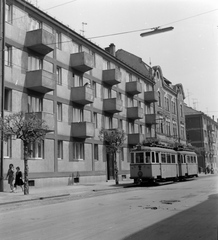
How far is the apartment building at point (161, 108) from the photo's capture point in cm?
4659

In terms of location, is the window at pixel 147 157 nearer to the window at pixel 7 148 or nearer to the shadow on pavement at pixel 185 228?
the window at pixel 7 148

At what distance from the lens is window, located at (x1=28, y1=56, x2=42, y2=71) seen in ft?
82.2

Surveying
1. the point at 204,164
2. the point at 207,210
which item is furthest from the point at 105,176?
the point at 204,164

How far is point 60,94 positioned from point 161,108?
26.2 m

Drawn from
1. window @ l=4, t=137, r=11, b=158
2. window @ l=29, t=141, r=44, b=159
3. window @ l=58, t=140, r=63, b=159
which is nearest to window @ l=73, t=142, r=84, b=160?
window @ l=58, t=140, r=63, b=159

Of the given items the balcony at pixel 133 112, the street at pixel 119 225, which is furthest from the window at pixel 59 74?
the street at pixel 119 225

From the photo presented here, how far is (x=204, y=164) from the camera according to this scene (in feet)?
232

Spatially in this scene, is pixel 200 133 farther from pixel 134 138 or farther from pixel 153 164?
pixel 153 164

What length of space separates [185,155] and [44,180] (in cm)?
1497

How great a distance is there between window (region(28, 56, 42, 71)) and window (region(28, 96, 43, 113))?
7.40ft

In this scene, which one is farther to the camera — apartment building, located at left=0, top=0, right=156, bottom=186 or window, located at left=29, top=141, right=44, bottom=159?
window, located at left=29, top=141, right=44, bottom=159

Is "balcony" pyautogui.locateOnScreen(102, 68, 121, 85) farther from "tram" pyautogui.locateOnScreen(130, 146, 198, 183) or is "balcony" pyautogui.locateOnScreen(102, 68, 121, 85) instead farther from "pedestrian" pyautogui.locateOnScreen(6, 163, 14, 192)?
"pedestrian" pyautogui.locateOnScreen(6, 163, 14, 192)

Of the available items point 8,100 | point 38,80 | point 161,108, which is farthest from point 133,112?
point 8,100

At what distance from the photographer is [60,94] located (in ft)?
91.8
